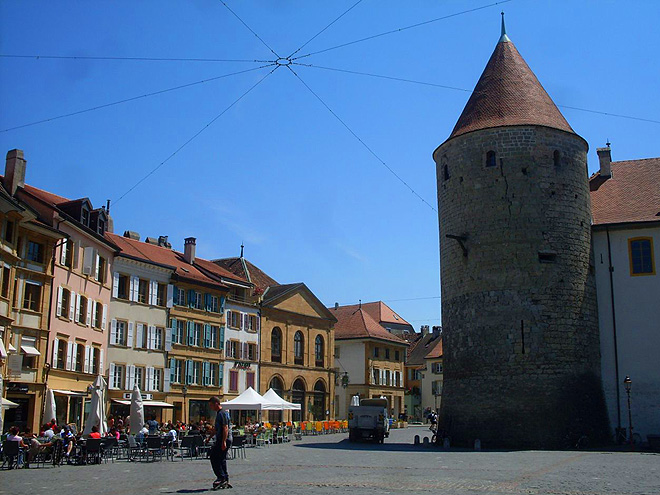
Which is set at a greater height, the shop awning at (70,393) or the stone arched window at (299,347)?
the stone arched window at (299,347)

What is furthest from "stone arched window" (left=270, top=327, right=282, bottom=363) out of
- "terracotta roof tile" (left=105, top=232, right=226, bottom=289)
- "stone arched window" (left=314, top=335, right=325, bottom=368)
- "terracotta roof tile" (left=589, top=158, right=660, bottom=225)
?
"terracotta roof tile" (left=589, top=158, right=660, bottom=225)

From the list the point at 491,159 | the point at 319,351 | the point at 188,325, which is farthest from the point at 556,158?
the point at 319,351

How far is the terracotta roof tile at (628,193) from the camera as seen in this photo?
107ft

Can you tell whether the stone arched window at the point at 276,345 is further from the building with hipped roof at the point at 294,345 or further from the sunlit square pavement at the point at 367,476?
the sunlit square pavement at the point at 367,476

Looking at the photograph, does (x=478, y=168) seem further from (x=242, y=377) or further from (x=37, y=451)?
(x=242, y=377)

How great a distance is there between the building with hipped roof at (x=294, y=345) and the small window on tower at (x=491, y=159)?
81.4ft

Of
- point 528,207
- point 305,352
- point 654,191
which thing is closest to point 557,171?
point 528,207

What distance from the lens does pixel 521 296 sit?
29250 mm

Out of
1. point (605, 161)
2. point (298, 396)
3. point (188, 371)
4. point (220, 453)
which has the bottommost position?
point (220, 453)

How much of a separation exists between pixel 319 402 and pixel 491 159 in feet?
103

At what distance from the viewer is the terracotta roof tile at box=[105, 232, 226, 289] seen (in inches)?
1613

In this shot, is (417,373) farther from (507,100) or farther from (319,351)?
(507,100)

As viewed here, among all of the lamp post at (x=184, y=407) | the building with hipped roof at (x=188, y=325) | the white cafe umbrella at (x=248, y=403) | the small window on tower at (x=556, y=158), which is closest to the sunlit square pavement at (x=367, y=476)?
the white cafe umbrella at (x=248, y=403)

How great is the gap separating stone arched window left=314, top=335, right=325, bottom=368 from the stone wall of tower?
1047 inches
